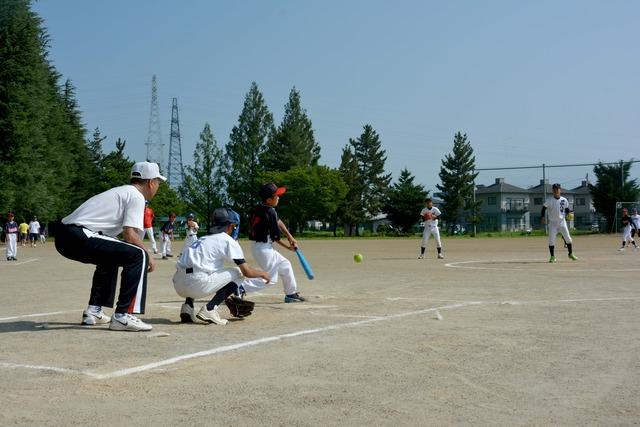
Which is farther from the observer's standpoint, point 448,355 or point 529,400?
point 448,355

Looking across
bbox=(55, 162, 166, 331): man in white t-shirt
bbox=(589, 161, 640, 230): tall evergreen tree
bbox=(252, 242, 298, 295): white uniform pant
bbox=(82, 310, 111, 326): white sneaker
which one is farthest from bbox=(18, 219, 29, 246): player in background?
bbox=(589, 161, 640, 230): tall evergreen tree

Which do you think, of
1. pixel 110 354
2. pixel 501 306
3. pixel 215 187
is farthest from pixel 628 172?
pixel 110 354

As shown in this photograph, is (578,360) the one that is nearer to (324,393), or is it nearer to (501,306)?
(324,393)

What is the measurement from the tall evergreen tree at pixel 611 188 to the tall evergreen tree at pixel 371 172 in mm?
33661

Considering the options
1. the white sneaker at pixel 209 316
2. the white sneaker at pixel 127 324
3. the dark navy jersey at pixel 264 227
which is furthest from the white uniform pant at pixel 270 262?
the white sneaker at pixel 127 324

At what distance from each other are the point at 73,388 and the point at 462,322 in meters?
4.72

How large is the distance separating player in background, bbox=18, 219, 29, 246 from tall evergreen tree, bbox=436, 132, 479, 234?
198 ft

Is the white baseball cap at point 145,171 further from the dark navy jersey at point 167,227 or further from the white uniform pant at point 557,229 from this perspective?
the dark navy jersey at point 167,227

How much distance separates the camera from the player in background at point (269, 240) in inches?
406

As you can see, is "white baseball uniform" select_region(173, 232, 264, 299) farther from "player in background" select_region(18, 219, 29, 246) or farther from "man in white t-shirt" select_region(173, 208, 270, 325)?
"player in background" select_region(18, 219, 29, 246)

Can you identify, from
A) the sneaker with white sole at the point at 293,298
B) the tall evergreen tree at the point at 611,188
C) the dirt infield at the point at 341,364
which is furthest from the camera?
the tall evergreen tree at the point at 611,188

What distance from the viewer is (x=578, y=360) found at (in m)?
5.99

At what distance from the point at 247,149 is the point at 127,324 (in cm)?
9144

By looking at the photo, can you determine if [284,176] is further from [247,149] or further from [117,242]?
[117,242]
